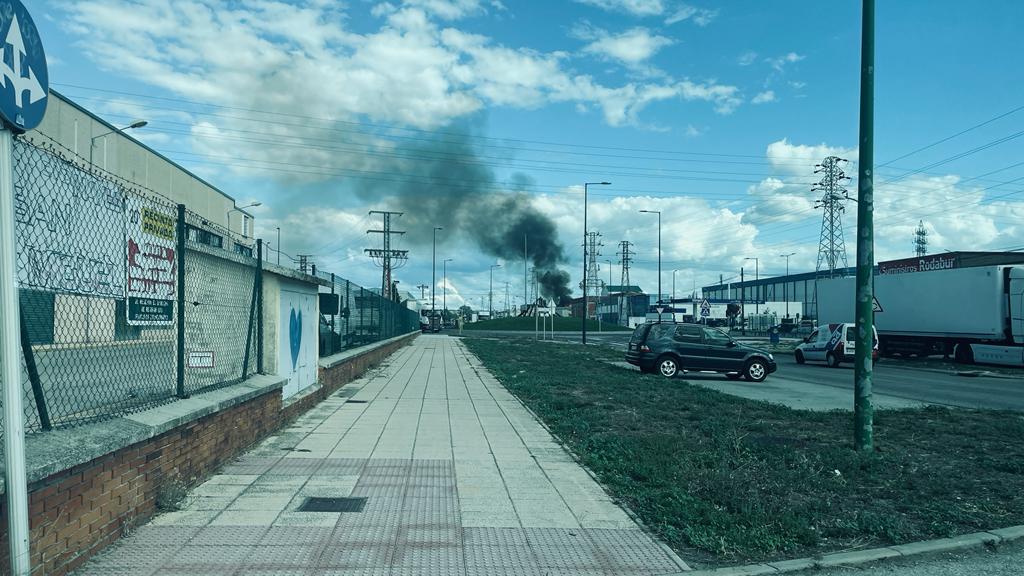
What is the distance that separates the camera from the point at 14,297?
11.9 ft

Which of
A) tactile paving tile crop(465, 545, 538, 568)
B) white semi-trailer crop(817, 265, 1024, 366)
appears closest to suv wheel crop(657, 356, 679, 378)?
white semi-trailer crop(817, 265, 1024, 366)

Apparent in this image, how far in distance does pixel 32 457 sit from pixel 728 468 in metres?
5.90

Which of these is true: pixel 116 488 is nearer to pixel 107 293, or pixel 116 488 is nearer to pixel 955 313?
pixel 107 293

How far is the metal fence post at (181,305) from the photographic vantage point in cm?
648

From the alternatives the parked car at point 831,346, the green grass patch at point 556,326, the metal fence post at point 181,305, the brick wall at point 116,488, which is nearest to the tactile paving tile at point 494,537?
the brick wall at point 116,488

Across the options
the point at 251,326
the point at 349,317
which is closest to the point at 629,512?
the point at 251,326

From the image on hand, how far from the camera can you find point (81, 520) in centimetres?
448

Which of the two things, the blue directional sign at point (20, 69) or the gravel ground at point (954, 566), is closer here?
the blue directional sign at point (20, 69)

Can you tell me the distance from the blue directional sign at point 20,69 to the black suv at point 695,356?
1883 centimetres

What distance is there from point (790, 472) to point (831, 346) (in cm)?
2305

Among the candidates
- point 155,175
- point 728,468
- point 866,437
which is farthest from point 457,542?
point 155,175

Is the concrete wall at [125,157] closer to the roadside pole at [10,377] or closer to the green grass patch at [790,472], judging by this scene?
the green grass patch at [790,472]

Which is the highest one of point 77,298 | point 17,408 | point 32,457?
point 77,298

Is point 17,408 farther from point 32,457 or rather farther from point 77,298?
point 77,298
